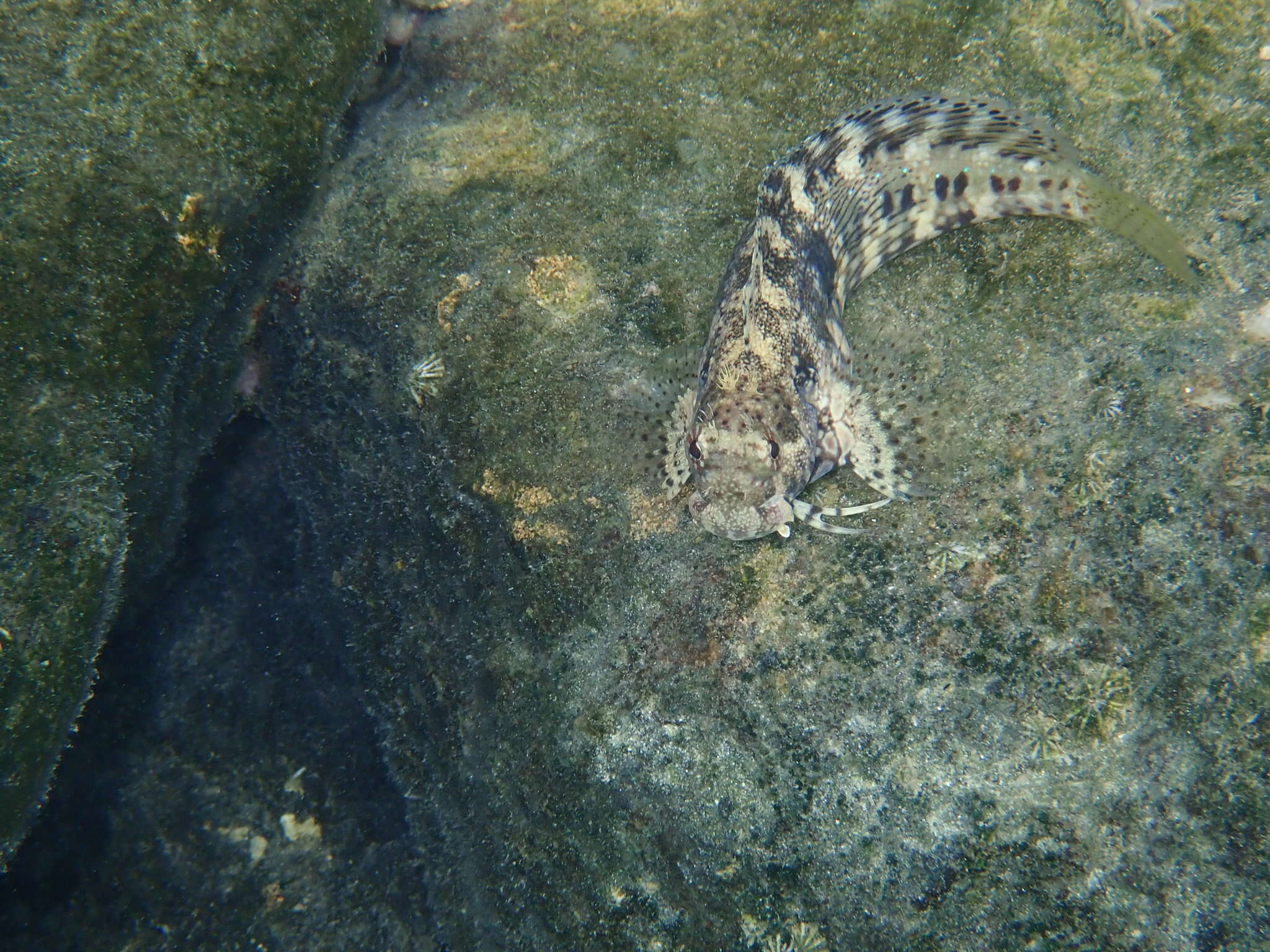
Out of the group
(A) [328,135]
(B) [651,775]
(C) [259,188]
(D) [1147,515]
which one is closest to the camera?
(D) [1147,515]

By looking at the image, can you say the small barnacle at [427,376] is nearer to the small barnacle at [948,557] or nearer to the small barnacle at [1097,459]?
the small barnacle at [948,557]

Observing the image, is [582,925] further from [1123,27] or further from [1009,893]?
[1123,27]

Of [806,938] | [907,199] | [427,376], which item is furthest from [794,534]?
[427,376]

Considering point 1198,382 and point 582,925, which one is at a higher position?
point 1198,382

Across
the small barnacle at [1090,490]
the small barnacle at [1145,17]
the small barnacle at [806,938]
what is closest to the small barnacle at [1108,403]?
the small barnacle at [1090,490]

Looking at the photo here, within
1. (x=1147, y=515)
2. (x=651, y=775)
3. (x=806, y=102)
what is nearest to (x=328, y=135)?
(x=806, y=102)

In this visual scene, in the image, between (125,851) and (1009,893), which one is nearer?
(1009,893)
